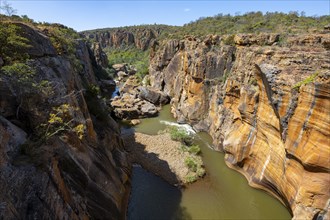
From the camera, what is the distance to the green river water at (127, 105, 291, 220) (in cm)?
1282

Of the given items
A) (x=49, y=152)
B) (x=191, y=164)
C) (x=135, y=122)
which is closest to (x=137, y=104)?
(x=135, y=122)

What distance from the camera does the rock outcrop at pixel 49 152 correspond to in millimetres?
6184

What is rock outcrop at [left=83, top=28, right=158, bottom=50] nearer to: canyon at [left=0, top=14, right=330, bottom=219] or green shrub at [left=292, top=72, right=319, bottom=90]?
canyon at [left=0, top=14, right=330, bottom=219]

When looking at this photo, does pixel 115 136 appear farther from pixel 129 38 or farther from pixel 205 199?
pixel 129 38

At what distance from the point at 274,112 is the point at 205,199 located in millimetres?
7160

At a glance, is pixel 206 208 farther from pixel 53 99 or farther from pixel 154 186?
pixel 53 99

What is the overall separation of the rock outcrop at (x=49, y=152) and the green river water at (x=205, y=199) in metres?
1.42

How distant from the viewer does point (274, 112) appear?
13.2 meters

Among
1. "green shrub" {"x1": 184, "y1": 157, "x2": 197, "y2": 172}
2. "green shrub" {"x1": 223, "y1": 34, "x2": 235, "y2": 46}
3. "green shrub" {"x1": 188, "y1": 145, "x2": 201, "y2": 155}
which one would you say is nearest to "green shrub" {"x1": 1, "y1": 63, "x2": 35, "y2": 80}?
"green shrub" {"x1": 184, "y1": 157, "x2": 197, "y2": 172}

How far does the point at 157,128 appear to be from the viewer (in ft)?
84.7

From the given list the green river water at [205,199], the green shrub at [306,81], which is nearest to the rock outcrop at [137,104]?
the green river water at [205,199]

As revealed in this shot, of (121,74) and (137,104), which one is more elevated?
(137,104)

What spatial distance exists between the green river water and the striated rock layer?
826mm

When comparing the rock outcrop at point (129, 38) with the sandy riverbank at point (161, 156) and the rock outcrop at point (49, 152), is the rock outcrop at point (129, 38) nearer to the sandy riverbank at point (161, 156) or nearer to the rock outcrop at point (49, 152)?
the sandy riverbank at point (161, 156)
